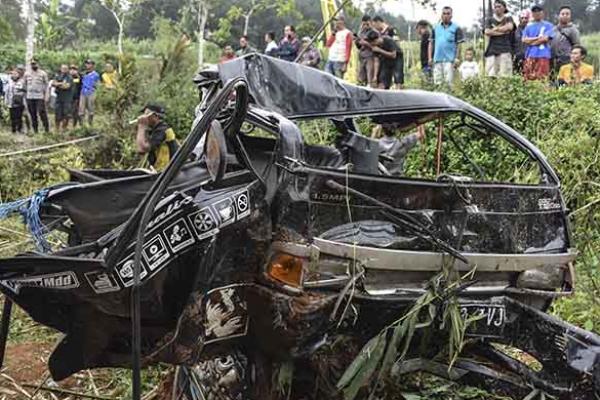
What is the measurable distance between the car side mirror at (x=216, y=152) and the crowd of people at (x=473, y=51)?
8923mm

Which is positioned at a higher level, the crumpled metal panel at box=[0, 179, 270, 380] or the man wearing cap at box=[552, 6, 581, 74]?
the man wearing cap at box=[552, 6, 581, 74]

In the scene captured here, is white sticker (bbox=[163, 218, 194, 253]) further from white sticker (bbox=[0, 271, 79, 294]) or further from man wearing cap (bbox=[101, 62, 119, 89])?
man wearing cap (bbox=[101, 62, 119, 89])

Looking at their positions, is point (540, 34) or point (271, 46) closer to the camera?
point (540, 34)

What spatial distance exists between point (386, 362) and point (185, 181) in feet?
4.53

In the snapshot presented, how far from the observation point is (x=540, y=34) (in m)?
12.2

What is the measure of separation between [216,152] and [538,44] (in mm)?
9789

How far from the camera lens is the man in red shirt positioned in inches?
583

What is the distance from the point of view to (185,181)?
3.93 meters

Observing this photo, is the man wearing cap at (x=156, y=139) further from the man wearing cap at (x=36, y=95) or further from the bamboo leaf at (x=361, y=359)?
the man wearing cap at (x=36, y=95)

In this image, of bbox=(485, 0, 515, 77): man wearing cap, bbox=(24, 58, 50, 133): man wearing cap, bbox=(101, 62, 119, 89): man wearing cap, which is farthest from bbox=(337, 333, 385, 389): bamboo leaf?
bbox=(24, 58, 50, 133): man wearing cap

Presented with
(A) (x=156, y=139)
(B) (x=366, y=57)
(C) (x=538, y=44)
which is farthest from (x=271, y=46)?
(A) (x=156, y=139)

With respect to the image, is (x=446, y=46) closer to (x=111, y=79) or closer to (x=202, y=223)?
(x=111, y=79)

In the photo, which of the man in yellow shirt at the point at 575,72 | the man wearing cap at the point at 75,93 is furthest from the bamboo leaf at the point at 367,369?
the man wearing cap at the point at 75,93

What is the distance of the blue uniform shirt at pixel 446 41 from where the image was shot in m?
13.2
